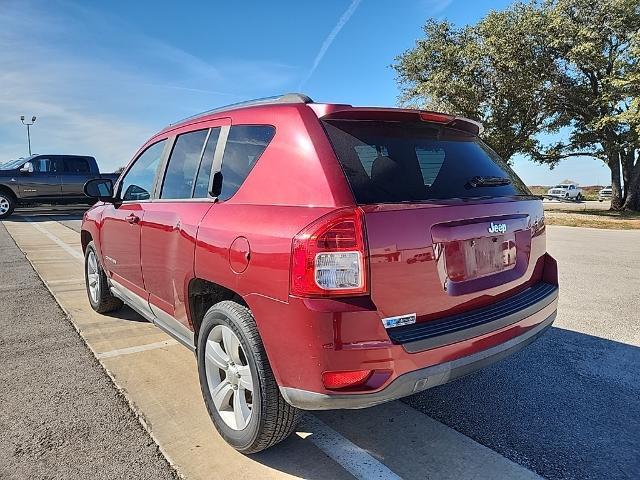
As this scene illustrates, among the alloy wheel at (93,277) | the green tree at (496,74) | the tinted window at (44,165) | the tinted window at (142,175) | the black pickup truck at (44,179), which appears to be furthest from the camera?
the green tree at (496,74)

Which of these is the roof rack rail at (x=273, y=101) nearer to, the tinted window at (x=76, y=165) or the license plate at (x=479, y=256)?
the license plate at (x=479, y=256)

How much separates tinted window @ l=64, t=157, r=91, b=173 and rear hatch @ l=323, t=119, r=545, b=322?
18291 millimetres

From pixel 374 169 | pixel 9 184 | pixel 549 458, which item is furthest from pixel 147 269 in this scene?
pixel 9 184

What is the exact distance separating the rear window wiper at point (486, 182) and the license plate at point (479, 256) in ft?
1.05

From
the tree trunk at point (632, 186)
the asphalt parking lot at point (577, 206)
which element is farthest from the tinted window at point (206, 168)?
the tree trunk at point (632, 186)

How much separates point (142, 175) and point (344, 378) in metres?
2.85

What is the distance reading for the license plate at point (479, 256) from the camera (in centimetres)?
230

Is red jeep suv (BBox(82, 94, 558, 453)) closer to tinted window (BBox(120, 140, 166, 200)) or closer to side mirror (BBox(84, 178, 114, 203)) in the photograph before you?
tinted window (BBox(120, 140, 166, 200))

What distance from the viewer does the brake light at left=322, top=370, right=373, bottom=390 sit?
2.05 meters

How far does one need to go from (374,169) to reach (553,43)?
22241mm

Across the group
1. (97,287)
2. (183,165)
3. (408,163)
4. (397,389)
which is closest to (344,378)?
(397,389)

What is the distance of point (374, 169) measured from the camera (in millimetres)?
2307

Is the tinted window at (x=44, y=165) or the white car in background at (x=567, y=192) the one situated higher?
the tinted window at (x=44, y=165)

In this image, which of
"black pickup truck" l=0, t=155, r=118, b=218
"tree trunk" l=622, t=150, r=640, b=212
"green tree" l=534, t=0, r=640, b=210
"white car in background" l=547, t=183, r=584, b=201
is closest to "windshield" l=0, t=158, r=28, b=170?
"black pickup truck" l=0, t=155, r=118, b=218
